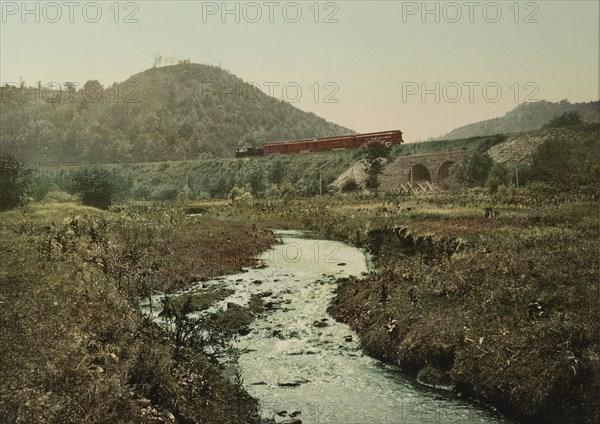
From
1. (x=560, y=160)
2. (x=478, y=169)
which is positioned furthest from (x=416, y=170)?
(x=560, y=160)

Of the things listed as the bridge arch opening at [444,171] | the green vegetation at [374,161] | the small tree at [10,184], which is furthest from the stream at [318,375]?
the bridge arch opening at [444,171]

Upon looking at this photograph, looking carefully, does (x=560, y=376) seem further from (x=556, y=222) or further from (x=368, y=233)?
(x=368, y=233)

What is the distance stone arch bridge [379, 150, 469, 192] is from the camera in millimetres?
69500

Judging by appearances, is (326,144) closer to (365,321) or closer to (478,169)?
(478,169)

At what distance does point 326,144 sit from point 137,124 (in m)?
104

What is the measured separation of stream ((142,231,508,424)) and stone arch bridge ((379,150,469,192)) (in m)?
53.4

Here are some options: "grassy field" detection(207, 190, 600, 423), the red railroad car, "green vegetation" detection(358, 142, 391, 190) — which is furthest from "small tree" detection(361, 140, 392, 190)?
"grassy field" detection(207, 190, 600, 423)

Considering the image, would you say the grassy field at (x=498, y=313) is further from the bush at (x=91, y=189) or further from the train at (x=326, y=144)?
the train at (x=326, y=144)

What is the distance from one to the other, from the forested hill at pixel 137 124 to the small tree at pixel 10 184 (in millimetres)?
110459

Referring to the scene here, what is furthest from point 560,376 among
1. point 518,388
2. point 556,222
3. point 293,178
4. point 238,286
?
point 293,178

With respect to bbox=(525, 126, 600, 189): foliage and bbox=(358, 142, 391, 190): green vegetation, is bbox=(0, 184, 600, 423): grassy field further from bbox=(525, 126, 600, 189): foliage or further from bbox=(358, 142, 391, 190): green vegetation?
bbox=(358, 142, 391, 190): green vegetation

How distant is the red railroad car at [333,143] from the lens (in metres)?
76.8

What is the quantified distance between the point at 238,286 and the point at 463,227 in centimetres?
1176

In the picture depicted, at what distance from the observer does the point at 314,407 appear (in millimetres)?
10055
